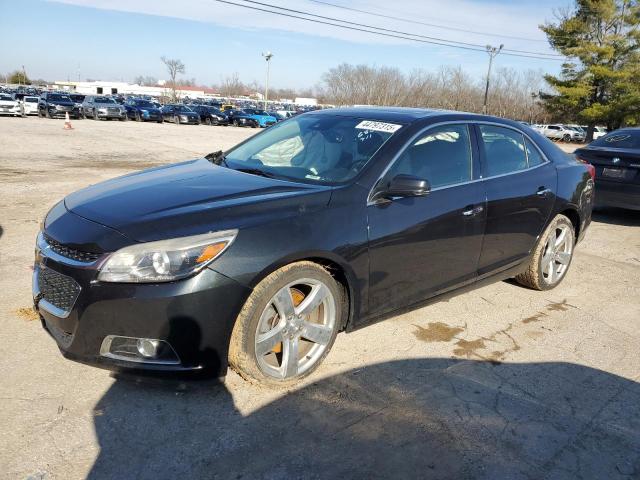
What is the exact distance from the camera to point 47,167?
1180 cm

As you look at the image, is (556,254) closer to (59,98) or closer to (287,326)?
(287,326)

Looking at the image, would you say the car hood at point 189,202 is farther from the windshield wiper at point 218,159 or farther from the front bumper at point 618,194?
the front bumper at point 618,194

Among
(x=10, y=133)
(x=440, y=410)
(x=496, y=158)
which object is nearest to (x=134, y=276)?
(x=440, y=410)

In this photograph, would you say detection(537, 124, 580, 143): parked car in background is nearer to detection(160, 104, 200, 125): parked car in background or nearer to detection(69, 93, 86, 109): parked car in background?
detection(160, 104, 200, 125): parked car in background

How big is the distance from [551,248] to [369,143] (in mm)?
2395

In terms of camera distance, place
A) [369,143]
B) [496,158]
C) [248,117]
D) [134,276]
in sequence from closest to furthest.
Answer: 1. [134,276]
2. [369,143]
3. [496,158]
4. [248,117]

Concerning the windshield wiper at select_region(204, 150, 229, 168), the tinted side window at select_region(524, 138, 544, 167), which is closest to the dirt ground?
the tinted side window at select_region(524, 138, 544, 167)

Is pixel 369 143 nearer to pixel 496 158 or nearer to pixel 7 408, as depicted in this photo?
pixel 496 158

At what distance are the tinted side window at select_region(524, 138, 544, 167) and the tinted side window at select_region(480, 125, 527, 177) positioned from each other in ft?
0.24

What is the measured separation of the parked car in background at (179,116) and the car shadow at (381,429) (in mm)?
35627

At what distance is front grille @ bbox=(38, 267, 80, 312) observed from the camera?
2.74 meters

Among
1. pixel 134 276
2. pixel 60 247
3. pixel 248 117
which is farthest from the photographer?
pixel 248 117

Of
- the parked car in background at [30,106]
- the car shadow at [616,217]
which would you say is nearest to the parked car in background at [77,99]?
the parked car in background at [30,106]

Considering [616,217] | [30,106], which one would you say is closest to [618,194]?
[616,217]
